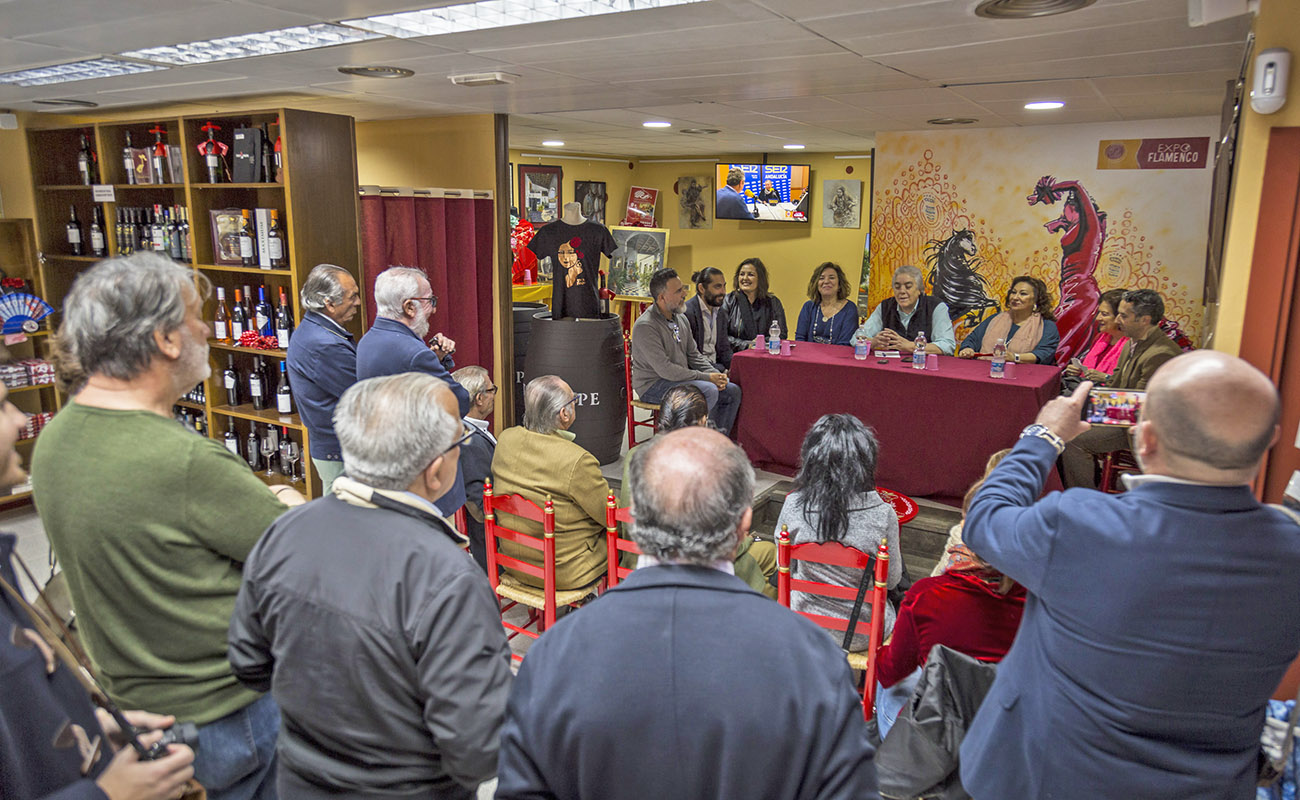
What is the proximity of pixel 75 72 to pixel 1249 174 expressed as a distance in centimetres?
494

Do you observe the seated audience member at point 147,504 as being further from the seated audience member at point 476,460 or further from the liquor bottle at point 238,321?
the liquor bottle at point 238,321

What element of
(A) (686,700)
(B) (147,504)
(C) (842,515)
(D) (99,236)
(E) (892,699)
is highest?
(D) (99,236)

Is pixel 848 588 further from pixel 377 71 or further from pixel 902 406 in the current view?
pixel 377 71

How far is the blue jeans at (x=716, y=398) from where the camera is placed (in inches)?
203

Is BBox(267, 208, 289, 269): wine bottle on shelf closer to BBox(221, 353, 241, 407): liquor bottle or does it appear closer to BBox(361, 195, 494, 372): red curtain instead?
BBox(361, 195, 494, 372): red curtain

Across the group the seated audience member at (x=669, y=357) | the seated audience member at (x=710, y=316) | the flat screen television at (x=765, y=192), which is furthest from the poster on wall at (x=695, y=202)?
the seated audience member at (x=669, y=357)

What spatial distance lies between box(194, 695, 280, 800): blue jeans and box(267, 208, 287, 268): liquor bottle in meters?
3.36

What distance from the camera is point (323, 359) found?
329cm

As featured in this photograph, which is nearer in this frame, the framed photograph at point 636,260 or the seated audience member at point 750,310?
the seated audience member at point 750,310

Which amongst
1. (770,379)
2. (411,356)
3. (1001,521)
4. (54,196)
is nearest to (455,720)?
(1001,521)

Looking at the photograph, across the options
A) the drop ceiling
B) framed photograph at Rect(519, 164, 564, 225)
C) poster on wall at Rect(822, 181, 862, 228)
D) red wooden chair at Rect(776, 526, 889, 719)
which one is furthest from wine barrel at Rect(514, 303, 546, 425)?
poster on wall at Rect(822, 181, 862, 228)

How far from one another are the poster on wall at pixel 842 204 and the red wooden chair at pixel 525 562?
331 inches

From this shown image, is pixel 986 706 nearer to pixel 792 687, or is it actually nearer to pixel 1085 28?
pixel 792 687

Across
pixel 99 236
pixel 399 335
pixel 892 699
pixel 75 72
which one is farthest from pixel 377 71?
pixel 892 699
